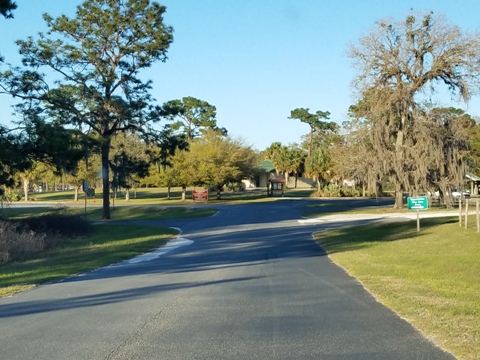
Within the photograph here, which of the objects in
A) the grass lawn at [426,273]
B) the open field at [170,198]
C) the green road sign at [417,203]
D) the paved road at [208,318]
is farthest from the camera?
the open field at [170,198]

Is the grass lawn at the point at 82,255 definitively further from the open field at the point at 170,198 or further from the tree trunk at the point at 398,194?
the open field at the point at 170,198

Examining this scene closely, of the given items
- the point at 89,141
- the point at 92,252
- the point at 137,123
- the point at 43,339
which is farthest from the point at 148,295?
the point at 137,123

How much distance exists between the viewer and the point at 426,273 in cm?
1432

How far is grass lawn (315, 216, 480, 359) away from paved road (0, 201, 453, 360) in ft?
1.24

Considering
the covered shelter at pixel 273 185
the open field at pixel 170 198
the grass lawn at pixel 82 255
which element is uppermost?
A: the covered shelter at pixel 273 185

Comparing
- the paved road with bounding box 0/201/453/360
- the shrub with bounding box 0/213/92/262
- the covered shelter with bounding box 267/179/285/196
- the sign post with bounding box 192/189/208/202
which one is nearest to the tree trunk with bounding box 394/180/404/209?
the shrub with bounding box 0/213/92/262

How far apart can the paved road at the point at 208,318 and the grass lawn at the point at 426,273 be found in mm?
377

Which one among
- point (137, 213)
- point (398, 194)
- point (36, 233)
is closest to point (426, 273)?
point (36, 233)

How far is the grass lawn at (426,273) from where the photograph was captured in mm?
8480

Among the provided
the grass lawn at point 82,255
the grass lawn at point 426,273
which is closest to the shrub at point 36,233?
the grass lawn at point 82,255

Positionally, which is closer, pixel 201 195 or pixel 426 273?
pixel 426 273

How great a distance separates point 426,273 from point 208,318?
273 inches

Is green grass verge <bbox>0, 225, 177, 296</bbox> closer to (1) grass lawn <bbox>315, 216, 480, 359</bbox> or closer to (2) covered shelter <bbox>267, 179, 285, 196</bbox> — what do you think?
(1) grass lawn <bbox>315, 216, 480, 359</bbox>

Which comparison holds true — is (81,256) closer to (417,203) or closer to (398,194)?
(417,203)
